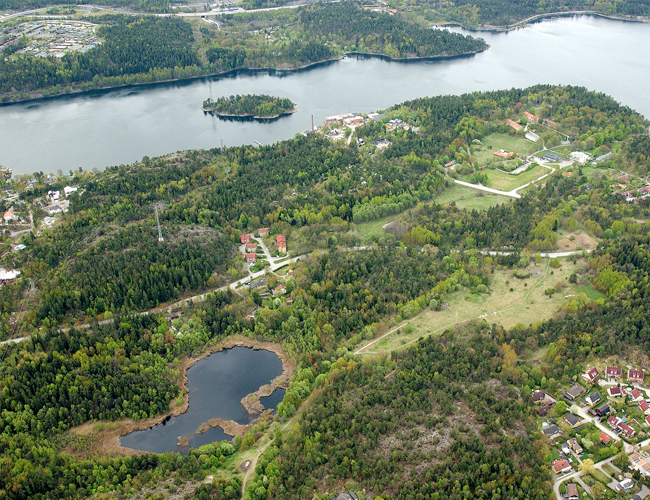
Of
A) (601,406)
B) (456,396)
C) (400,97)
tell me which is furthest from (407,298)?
(400,97)

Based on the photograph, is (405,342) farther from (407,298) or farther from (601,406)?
(601,406)

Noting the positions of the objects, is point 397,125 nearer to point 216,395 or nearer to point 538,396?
point 538,396

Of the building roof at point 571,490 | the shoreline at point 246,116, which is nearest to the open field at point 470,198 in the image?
the shoreline at point 246,116

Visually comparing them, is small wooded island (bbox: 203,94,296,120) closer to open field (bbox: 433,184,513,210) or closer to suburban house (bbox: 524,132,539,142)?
open field (bbox: 433,184,513,210)

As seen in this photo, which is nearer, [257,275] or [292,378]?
[292,378]

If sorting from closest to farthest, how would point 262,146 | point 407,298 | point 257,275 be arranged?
point 407,298
point 257,275
point 262,146

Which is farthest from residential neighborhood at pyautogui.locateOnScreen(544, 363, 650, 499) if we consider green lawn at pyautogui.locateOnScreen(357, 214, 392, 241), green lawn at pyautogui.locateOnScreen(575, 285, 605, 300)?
green lawn at pyautogui.locateOnScreen(357, 214, 392, 241)

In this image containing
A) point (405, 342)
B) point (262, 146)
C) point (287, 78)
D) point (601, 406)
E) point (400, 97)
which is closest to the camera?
point (601, 406)

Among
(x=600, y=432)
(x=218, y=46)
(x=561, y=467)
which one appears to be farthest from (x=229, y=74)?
(x=561, y=467)
